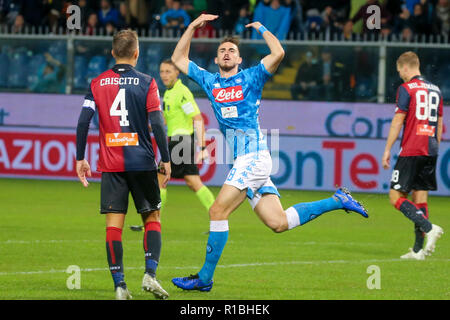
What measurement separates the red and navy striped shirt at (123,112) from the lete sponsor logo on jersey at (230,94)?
2.64 ft

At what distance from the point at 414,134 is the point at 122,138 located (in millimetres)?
4443

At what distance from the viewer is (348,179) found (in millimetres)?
17844

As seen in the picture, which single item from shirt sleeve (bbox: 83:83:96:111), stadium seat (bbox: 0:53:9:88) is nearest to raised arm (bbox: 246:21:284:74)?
shirt sleeve (bbox: 83:83:96:111)

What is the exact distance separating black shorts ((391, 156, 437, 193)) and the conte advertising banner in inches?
253

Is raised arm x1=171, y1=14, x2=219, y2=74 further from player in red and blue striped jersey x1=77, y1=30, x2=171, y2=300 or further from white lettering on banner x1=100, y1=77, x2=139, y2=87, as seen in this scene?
white lettering on banner x1=100, y1=77, x2=139, y2=87

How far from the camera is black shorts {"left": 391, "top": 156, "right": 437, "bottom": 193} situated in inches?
434

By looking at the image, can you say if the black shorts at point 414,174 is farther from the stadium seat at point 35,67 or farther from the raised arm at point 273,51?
the stadium seat at point 35,67

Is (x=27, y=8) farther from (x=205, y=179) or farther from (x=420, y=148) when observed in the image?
(x=420, y=148)

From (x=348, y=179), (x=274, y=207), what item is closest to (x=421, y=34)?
(x=348, y=179)

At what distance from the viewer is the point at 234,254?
1076cm

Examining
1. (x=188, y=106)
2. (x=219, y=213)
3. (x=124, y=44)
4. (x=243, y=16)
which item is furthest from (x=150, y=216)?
(x=243, y=16)

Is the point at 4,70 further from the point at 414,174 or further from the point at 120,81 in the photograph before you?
the point at 120,81

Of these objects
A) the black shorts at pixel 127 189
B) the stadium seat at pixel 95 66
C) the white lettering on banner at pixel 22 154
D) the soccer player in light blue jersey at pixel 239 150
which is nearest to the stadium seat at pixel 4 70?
the white lettering on banner at pixel 22 154

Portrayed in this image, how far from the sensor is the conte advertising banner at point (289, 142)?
58.5 ft
